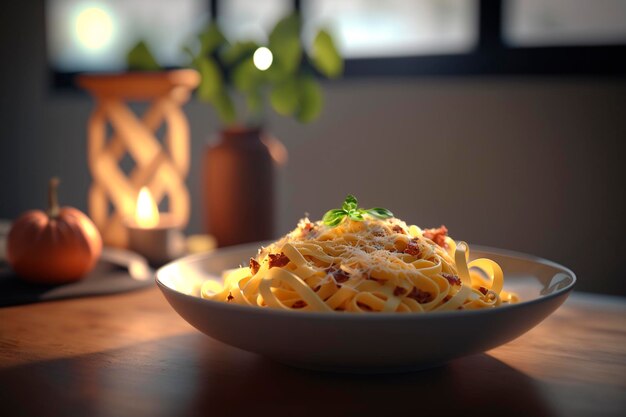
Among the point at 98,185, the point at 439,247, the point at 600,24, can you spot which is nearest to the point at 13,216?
the point at 98,185

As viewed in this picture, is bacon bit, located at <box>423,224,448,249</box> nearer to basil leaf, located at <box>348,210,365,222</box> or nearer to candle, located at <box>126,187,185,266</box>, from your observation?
basil leaf, located at <box>348,210,365,222</box>

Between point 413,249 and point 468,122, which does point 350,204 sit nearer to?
point 413,249

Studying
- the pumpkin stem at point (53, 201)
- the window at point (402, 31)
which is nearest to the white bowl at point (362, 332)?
the pumpkin stem at point (53, 201)

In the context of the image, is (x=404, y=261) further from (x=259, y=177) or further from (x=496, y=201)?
(x=496, y=201)

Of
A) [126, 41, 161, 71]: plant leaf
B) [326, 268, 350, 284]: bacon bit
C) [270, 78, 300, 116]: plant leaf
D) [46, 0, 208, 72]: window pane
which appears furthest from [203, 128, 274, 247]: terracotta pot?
[46, 0, 208, 72]: window pane

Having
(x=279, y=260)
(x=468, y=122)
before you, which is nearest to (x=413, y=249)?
(x=279, y=260)

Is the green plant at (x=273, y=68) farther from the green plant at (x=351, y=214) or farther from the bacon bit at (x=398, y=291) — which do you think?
the bacon bit at (x=398, y=291)

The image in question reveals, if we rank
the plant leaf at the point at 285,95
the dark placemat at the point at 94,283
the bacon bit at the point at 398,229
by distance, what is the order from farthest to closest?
the plant leaf at the point at 285,95 < the dark placemat at the point at 94,283 < the bacon bit at the point at 398,229
